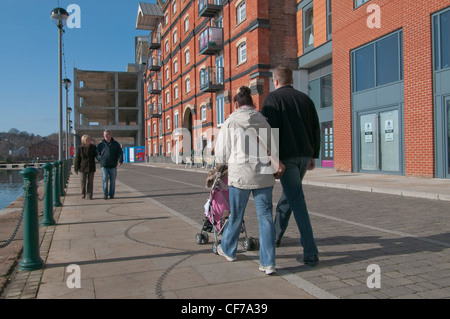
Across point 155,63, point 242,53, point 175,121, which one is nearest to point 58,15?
point 242,53

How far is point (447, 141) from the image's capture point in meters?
12.2

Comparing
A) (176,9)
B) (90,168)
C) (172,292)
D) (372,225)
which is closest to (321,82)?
(90,168)

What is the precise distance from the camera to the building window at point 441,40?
12.1 m

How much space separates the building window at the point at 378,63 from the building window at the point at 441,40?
→ 5.07 feet

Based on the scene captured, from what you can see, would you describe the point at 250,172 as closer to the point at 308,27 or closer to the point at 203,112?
the point at 308,27

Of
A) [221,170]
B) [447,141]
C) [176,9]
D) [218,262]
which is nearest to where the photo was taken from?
[218,262]

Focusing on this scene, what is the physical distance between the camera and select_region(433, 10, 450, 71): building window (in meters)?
12.1

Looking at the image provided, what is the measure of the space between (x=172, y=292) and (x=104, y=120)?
84.5 m

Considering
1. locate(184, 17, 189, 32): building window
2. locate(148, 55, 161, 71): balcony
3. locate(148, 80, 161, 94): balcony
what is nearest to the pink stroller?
locate(184, 17, 189, 32): building window

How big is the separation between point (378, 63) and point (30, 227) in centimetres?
1456

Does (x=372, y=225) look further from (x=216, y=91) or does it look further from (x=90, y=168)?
(x=216, y=91)

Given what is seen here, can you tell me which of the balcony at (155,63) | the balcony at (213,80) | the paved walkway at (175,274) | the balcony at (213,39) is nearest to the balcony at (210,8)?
the balcony at (213,39)

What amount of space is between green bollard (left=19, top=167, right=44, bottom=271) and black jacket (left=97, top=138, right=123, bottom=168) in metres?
5.70
